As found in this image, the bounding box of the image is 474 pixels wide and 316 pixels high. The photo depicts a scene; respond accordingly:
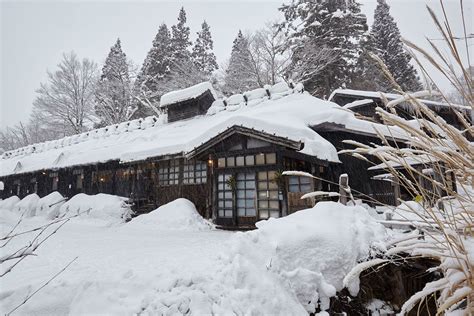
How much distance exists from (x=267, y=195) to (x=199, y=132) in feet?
18.1

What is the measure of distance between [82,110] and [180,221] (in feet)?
70.3

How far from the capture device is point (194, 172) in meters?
12.2

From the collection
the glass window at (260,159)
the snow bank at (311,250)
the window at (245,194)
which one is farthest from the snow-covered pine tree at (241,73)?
the snow bank at (311,250)

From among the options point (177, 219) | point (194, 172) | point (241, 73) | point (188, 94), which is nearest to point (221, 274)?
point (177, 219)

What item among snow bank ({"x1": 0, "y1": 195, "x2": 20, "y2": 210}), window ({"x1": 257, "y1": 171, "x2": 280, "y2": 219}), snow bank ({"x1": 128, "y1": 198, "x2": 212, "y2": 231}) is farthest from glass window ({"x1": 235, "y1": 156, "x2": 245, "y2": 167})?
snow bank ({"x1": 0, "y1": 195, "x2": 20, "y2": 210})

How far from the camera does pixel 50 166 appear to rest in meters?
17.8

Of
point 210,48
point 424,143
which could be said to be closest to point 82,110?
point 210,48

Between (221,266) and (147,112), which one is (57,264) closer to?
(221,266)

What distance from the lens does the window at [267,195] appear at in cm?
925

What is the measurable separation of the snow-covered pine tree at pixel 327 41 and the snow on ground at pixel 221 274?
15.7 metres

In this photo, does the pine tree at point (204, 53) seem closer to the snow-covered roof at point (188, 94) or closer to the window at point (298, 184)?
the snow-covered roof at point (188, 94)

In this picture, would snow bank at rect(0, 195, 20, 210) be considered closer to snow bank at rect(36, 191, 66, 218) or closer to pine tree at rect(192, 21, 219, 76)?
snow bank at rect(36, 191, 66, 218)

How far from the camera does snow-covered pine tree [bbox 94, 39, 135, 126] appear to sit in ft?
84.7

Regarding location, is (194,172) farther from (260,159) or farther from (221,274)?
(221,274)
